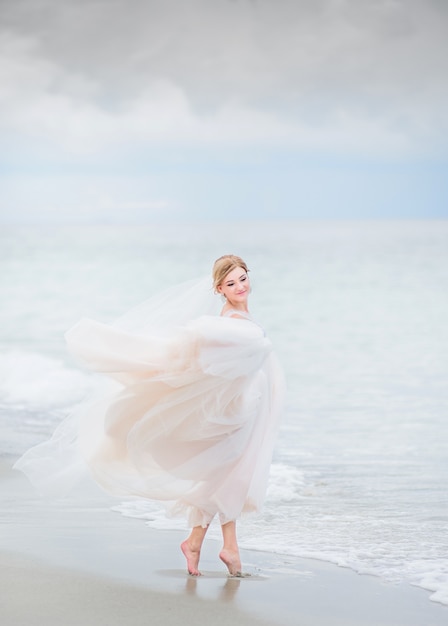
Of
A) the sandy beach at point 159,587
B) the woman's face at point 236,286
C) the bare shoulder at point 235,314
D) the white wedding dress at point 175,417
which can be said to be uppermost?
the woman's face at point 236,286

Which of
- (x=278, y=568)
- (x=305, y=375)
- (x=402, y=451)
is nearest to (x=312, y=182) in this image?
(x=305, y=375)

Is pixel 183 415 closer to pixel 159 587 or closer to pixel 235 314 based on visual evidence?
pixel 235 314

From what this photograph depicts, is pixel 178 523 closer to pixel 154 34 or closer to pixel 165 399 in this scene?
pixel 165 399

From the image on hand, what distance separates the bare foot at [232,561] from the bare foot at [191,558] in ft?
0.30

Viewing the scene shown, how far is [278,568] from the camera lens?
13.8 feet

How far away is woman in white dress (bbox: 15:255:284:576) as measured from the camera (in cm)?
379

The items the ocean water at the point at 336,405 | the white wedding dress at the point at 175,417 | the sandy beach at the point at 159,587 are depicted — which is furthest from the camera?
the ocean water at the point at 336,405

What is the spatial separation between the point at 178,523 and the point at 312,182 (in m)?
42.9

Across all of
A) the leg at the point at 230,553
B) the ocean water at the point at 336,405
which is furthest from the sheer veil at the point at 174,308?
the ocean water at the point at 336,405

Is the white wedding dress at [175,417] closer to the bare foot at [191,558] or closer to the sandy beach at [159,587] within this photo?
the bare foot at [191,558]

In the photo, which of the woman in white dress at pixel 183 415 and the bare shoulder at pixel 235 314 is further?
the bare shoulder at pixel 235 314

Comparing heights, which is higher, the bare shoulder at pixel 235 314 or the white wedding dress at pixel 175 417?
the bare shoulder at pixel 235 314

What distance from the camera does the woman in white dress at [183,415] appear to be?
3.79 meters

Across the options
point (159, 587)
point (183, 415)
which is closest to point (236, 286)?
point (183, 415)
